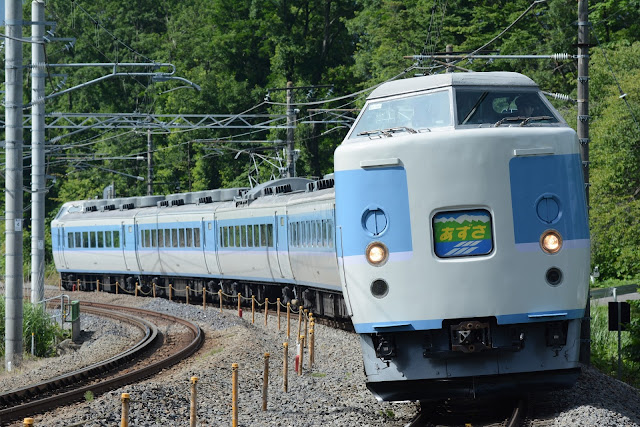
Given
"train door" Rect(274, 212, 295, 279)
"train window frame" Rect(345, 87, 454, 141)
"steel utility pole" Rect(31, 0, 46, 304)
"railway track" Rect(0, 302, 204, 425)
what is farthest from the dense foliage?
"train window frame" Rect(345, 87, 454, 141)

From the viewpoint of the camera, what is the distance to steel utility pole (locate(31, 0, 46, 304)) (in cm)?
2347

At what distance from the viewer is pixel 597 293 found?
139ft

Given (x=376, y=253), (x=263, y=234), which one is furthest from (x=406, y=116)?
(x=263, y=234)

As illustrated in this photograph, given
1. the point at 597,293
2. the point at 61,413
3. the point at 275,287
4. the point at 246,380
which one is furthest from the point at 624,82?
the point at 61,413

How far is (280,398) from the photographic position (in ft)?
44.0

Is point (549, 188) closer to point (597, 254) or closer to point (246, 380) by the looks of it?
point (246, 380)

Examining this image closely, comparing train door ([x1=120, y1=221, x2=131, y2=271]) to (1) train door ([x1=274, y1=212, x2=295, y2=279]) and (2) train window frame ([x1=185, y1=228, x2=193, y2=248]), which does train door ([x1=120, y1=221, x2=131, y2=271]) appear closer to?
(2) train window frame ([x1=185, y1=228, x2=193, y2=248])

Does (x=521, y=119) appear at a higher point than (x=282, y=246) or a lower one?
higher

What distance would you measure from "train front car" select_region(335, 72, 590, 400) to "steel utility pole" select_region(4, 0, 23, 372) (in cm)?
1232

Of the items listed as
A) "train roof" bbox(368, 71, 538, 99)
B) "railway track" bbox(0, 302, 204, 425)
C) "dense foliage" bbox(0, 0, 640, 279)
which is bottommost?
"railway track" bbox(0, 302, 204, 425)

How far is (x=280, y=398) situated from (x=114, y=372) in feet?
20.9

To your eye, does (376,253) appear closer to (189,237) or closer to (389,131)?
(389,131)

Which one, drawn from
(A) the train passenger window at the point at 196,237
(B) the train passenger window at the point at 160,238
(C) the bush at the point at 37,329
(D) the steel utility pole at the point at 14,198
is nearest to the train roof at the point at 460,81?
(D) the steel utility pole at the point at 14,198

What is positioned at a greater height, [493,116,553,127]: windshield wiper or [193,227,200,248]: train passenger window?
[493,116,553,127]: windshield wiper
